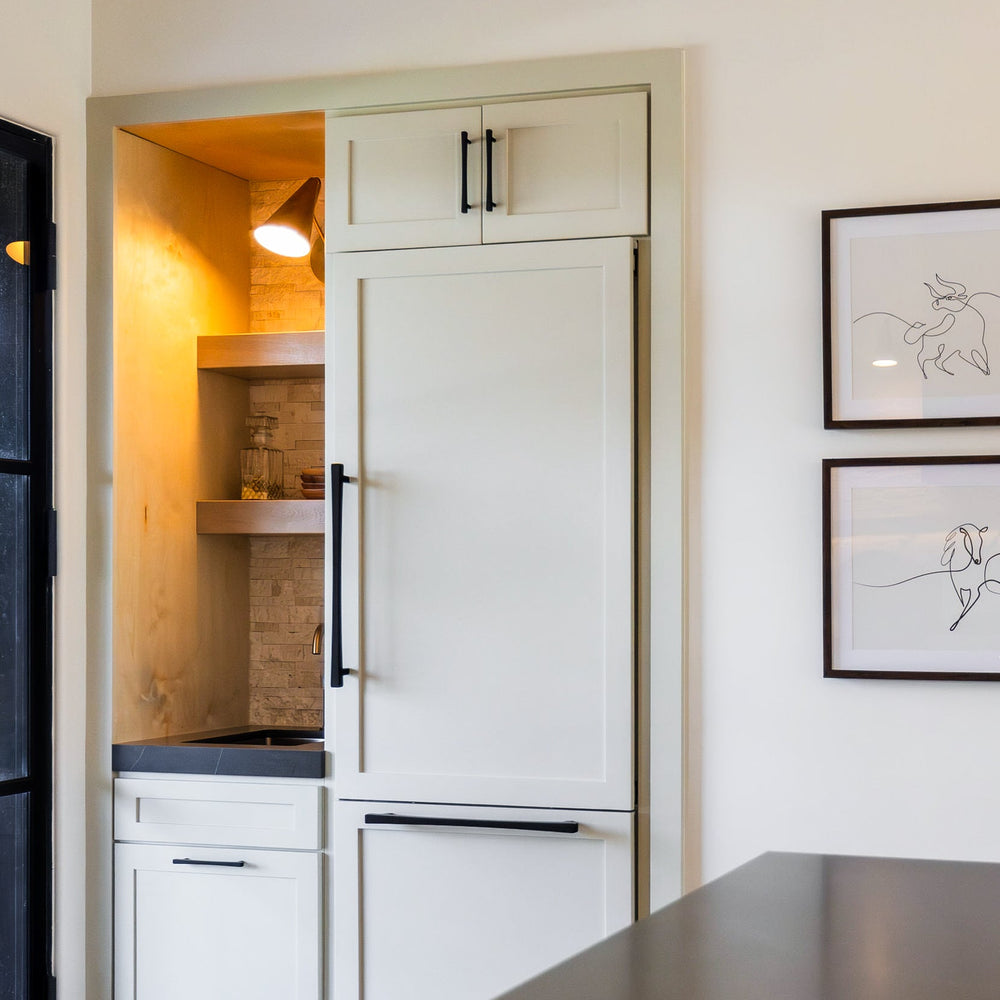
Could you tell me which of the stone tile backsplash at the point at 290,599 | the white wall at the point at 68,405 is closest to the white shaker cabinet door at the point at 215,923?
the white wall at the point at 68,405

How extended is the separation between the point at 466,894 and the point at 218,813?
1.99 ft

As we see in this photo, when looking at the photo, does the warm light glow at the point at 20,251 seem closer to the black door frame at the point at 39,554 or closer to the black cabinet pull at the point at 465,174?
the black door frame at the point at 39,554

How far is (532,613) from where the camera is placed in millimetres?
2619

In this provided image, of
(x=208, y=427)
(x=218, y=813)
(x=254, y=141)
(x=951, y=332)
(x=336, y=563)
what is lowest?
(x=218, y=813)

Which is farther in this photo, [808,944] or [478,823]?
[478,823]

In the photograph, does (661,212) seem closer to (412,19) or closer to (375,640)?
(412,19)

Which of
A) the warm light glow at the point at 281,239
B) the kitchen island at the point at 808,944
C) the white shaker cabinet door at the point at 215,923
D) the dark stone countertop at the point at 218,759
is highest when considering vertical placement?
the warm light glow at the point at 281,239

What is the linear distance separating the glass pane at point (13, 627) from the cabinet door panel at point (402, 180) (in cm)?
92

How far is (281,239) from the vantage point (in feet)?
10.0

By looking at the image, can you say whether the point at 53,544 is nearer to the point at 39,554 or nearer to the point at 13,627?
the point at 39,554

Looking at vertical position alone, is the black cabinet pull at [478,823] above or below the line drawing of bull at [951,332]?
below

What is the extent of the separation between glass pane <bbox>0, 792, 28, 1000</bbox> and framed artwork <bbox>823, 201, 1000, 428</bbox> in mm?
1947

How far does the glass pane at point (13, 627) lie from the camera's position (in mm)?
2705

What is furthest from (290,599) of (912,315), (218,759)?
(912,315)
